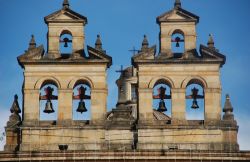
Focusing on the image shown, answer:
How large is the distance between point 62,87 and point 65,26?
2.95 m

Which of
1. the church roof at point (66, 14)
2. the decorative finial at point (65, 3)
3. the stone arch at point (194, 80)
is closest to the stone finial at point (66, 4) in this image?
the decorative finial at point (65, 3)

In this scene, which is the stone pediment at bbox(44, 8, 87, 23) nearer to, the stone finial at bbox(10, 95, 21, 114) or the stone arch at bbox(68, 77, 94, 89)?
the stone arch at bbox(68, 77, 94, 89)

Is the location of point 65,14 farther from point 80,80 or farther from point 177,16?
point 177,16

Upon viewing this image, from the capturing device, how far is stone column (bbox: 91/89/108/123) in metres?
48.8

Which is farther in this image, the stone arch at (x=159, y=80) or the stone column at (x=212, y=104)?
the stone arch at (x=159, y=80)

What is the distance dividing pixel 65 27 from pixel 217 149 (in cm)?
889

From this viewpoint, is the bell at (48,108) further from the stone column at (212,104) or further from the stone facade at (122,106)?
the stone column at (212,104)

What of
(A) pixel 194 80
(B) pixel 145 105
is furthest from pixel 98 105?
(A) pixel 194 80

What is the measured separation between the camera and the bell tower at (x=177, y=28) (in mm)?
50188

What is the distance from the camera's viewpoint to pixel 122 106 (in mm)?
49000

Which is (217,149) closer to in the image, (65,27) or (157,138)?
(157,138)

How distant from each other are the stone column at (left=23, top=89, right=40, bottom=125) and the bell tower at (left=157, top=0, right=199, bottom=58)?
6.00 m

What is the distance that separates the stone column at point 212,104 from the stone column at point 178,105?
1000mm

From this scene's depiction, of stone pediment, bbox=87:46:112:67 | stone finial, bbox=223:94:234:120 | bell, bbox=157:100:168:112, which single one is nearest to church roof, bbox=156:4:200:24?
stone pediment, bbox=87:46:112:67
